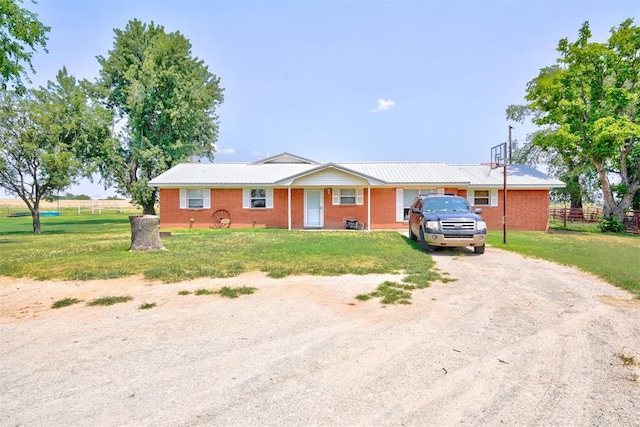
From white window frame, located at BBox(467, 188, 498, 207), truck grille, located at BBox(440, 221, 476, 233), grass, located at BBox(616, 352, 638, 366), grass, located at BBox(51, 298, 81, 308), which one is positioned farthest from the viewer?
white window frame, located at BBox(467, 188, 498, 207)

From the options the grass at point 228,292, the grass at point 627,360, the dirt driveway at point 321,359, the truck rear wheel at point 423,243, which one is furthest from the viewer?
the truck rear wheel at point 423,243

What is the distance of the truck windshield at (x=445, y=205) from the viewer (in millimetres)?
11938

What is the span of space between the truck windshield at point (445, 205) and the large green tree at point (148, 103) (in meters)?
23.3

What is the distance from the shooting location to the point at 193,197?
20906 mm

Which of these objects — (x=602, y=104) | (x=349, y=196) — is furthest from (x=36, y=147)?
(x=602, y=104)

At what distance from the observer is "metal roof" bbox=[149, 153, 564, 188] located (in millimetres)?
19656

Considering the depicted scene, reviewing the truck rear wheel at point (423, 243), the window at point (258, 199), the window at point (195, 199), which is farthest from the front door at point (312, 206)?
the truck rear wheel at point (423, 243)

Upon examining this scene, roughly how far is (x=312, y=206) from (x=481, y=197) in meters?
10.0

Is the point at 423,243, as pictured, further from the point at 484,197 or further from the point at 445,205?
the point at 484,197

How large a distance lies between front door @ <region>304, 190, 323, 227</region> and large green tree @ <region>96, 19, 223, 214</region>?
14450mm

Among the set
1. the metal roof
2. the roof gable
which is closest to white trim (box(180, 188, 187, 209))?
the metal roof

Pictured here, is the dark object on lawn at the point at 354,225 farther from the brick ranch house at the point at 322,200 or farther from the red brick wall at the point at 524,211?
the red brick wall at the point at 524,211

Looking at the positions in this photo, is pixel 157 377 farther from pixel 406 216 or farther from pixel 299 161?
pixel 299 161

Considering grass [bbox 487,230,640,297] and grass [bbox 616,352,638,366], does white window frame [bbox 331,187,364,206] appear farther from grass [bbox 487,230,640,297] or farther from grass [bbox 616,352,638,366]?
grass [bbox 616,352,638,366]
